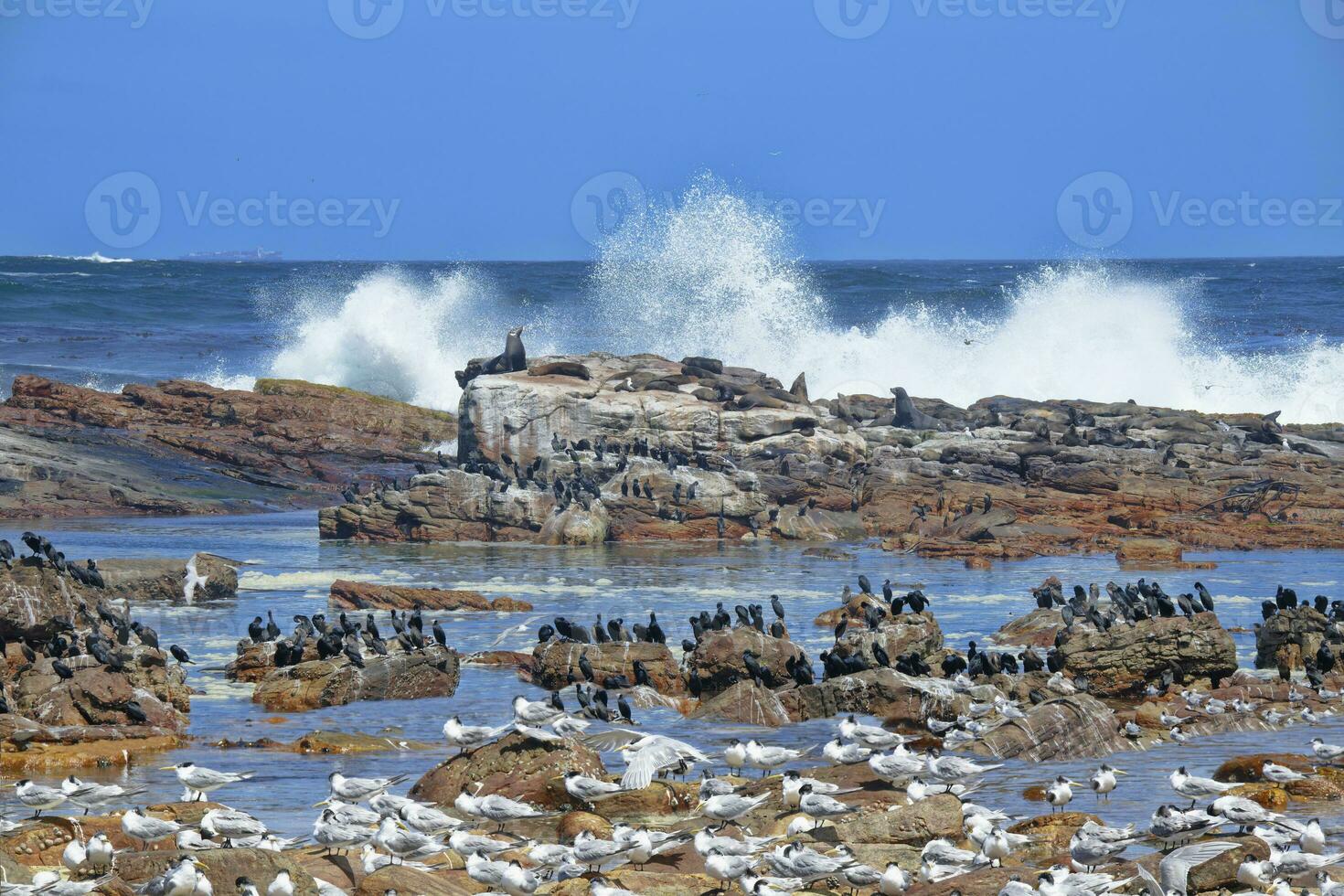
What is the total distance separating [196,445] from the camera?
4359cm

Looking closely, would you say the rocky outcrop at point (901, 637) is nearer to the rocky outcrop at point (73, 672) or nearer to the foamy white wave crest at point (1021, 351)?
the rocky outcrop at point (73, 672)

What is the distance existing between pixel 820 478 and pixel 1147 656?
64.9 ft

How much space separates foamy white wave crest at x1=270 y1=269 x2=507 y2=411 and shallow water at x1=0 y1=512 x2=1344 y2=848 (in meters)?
25.1

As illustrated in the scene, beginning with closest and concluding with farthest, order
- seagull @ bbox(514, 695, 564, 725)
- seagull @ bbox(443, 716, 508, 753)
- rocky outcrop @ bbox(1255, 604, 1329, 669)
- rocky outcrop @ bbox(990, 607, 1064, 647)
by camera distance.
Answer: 1. seagull @ bbox(443, 716, 508, 753)
2. seagull @ bbox(514, 695, 564, 725)
3. rocky outcrop @ bbox(1255, 604, 1329, 669)
4. rocky outcrop @ bbox(990, 607, 1064, 647)

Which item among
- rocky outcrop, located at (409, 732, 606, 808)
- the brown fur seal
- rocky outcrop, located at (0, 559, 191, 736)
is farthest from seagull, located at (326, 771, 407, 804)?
the brown fur seal

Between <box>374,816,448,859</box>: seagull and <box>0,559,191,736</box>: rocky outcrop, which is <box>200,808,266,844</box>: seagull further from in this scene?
<box>0,559,191,736</box>: rocky outcrop

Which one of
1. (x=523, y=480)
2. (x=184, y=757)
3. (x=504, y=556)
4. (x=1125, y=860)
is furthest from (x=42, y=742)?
(x=523, y=480)

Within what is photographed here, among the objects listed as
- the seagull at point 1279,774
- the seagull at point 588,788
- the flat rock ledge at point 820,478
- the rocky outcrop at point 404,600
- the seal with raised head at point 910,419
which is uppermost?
the seal with raised head at point 910,419

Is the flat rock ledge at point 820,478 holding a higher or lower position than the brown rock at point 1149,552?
higher

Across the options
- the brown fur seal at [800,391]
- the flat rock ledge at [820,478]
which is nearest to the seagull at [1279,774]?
the flat rock ledge at [820,478]

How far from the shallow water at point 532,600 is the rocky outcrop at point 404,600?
40 cm

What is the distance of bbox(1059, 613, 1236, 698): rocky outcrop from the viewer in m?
18.8

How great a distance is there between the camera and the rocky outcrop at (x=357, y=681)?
18859mm

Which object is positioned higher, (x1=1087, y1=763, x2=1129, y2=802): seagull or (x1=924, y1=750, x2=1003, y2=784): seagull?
(x1=924, y1=750, x2=1003, y2=784): seagull
